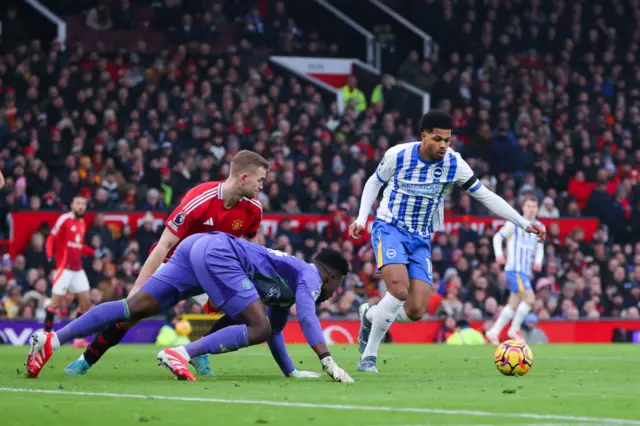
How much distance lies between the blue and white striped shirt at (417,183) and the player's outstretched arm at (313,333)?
2.62m

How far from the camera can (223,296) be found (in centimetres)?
979

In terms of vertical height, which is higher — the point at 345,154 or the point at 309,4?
the point at 309,4

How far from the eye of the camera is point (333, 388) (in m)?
9.12

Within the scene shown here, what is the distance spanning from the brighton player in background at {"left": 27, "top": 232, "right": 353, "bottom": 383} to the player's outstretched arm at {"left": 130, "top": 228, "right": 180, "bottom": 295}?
70cm

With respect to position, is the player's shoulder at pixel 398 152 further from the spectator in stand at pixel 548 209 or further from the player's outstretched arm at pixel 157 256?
the spectator in stand at pixel 548 209

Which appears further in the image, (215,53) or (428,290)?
(215,53)

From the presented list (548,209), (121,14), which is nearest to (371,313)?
(548,209)

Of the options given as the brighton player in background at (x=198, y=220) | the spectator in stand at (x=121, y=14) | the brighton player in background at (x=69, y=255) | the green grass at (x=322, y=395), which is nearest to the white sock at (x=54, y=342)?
the green grass at (x=322, y=395)

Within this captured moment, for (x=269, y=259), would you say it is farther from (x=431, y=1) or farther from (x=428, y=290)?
(x=431, y=1)

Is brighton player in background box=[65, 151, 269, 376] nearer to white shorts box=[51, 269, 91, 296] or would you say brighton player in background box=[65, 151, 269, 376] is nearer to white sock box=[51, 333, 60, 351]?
white sock box=[51, 333, 60, 351]

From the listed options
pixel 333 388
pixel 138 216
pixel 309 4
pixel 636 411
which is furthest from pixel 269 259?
pixel 309 4

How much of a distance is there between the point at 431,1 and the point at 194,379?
82.2 feet

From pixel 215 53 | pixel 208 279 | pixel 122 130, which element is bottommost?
pixel 208 279

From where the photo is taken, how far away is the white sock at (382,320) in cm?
1210
